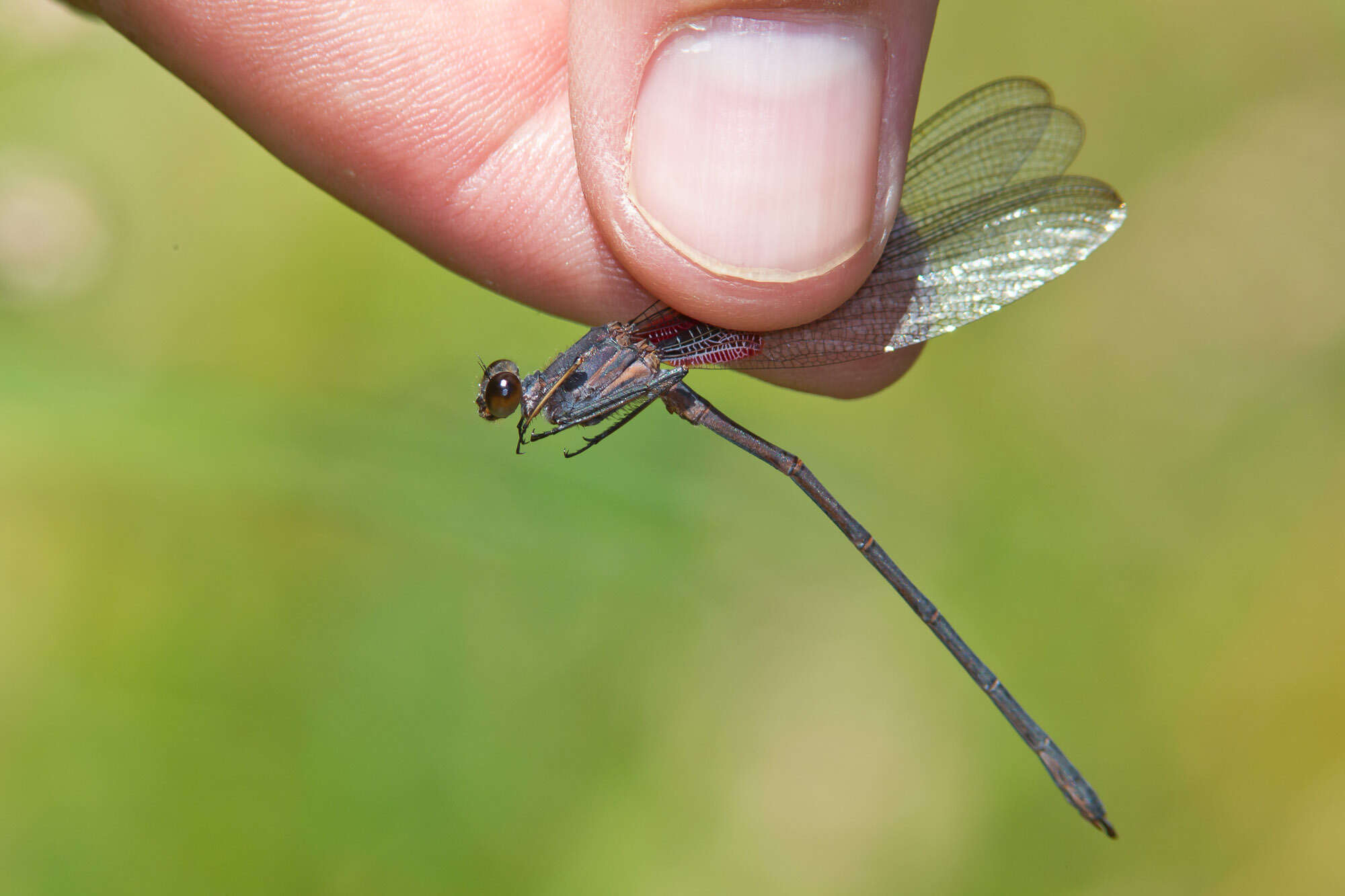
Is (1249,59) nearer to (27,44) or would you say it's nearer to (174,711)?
(174,711)

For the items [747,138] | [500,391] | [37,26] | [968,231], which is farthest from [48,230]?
[968,231]

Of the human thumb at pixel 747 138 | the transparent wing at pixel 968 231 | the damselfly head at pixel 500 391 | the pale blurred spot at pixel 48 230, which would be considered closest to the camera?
the human thumb at pixel 747 138

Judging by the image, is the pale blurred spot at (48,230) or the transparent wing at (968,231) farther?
the pale blurred spot at (48,230)

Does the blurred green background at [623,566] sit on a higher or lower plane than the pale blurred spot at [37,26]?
lower

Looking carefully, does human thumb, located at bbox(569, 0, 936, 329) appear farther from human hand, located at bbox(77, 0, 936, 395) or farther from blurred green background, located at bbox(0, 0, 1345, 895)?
blurred green background, located at bbox(0, 0, 1345, 895)

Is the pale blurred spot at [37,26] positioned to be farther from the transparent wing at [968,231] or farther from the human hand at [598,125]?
the transparent wing at [968,231]

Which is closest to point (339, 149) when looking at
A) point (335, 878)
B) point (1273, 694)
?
point (335, 878)

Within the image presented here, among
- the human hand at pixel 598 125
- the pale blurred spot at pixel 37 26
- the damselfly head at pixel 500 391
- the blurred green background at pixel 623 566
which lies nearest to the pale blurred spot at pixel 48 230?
the blurred green background at pixel 623 566
